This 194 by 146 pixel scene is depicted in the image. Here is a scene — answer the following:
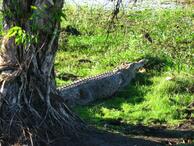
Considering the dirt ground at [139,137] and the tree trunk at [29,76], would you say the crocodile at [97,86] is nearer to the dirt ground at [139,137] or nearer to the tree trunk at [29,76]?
the dirt ground at [139,137]

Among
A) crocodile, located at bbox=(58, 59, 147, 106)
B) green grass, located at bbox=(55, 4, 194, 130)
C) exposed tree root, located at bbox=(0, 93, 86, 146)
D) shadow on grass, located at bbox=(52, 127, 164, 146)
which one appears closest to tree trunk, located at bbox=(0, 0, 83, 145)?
exposed tree root, located at bbox=(0, 93, 86, 146)

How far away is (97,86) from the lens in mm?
9039

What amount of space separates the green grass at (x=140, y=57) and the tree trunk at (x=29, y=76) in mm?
310

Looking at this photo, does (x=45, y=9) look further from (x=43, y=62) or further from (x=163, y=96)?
(x=163, y=96)

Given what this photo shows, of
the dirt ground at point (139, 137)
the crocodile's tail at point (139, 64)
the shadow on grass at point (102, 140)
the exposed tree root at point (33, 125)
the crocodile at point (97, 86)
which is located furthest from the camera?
the crocodile's tail at point (139, 64)

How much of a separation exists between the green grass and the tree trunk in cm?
31

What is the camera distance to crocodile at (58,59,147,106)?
8516mm

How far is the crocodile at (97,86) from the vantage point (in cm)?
852

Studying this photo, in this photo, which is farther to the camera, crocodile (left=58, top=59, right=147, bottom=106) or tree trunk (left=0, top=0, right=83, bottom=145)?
crocodile (left=58, top=59, right=147, bottom=106)

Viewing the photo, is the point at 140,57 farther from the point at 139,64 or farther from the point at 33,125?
the point at 33,125

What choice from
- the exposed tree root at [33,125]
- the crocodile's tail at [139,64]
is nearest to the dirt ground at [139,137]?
the exposed tree root at [33,125]

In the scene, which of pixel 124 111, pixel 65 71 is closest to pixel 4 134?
pixel 124 111

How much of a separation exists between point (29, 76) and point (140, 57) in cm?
519

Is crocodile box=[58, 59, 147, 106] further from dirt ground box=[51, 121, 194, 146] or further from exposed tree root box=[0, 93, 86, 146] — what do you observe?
exposed tree root box=[0, 93, 86, 146]
